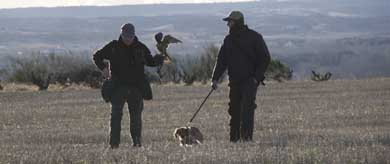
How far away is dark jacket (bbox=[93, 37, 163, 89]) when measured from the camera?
13.3m

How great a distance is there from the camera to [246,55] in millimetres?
14000

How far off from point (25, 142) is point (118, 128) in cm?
294

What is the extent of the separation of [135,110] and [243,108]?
4.73ft

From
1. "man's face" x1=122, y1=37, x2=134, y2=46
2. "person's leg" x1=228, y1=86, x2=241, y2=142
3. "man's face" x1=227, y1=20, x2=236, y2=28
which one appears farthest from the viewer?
"person's leg" x1=228, y1=86, x2=241, y2=142

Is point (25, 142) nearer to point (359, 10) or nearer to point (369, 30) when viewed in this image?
point (369, 30)

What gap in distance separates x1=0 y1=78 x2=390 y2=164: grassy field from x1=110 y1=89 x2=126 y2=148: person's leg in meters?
0.28

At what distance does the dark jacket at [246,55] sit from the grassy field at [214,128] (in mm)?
929

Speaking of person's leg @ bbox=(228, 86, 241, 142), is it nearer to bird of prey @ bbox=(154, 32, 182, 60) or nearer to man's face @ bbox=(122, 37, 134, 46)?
bird of prey @ bbox=(154, 32, 182, 60)

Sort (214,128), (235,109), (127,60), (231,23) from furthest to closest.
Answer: (214,128)
(235,109)
(231,23)
(127,60)

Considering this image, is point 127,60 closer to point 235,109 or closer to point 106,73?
point 106,73

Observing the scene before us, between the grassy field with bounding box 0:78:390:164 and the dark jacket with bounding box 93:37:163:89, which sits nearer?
the grassy field with bounding box 0:78:390:164

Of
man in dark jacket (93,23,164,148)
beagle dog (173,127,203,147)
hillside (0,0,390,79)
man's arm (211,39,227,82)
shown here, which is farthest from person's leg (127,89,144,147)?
hillside (0,0,390,79)

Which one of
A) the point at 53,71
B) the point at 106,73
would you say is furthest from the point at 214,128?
the point at 53,71

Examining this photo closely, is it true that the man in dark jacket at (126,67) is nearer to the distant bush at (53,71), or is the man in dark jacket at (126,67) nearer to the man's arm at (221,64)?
the man's arm at (221,64)
